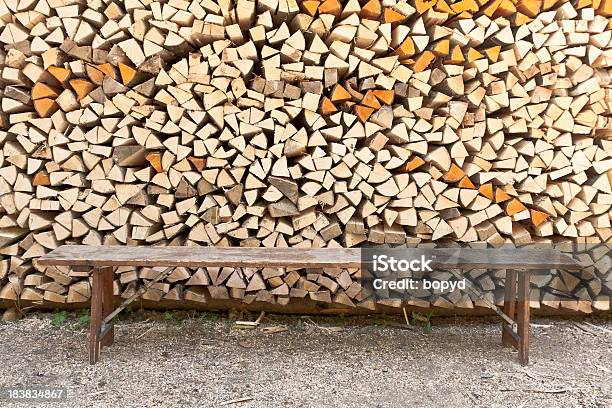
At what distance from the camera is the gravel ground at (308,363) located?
237cm

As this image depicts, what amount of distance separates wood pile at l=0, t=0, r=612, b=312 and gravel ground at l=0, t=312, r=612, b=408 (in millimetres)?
273

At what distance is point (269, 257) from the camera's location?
103 inches

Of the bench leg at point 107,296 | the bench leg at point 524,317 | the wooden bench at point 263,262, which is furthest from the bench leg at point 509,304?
the bench leg at point 107,296

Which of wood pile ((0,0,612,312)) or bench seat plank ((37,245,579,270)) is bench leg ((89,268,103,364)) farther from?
wood pile ((0,0,612,312))

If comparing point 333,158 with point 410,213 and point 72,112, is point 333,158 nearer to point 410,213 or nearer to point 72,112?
point 410,213

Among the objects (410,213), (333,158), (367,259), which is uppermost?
(333,158)

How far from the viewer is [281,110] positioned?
2996 millimetres

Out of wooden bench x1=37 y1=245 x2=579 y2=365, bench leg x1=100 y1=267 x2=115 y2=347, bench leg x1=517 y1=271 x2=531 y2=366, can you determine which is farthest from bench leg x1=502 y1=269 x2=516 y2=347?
bench leg x1=100 y1=267 x2=115 y2=347

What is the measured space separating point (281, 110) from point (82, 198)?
1261 millimetres

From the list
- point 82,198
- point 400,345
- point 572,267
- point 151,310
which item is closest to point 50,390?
point 151,310

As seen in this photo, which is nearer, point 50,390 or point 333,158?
point 50,390

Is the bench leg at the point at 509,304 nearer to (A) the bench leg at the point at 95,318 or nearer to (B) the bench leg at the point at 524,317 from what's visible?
(B) the bench leg at the point at 524,317

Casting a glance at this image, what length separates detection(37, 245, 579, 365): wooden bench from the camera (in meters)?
2.51

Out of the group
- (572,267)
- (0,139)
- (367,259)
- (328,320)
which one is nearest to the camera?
(572,267)
